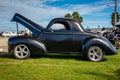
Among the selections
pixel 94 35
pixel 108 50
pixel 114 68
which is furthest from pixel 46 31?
pixel 114 68

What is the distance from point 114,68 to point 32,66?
106 inches

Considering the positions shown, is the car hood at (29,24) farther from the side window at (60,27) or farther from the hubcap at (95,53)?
the hubcap at (95,53)

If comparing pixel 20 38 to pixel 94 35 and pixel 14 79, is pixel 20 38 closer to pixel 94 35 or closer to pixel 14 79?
pixel 94 35

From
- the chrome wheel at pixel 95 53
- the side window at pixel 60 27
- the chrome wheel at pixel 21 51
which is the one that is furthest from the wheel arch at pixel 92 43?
the chrome wheel at pixel 21 51

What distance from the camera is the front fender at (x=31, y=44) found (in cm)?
1069

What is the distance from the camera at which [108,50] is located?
1054 centimetres

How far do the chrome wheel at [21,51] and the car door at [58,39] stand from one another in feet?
2.68

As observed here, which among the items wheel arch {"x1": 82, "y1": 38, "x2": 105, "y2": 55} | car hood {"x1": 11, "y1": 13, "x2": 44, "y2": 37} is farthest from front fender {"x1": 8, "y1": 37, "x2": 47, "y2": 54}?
wheel arch {"x1": 82, "y1": 38, "x2": 105, "y2": 55}

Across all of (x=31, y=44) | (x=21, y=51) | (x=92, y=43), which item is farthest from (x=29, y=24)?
(x=92, y=43)

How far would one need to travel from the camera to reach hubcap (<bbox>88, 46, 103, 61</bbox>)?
1057 cm

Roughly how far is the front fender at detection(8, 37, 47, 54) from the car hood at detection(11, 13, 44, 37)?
55cm

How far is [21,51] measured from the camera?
1077 cm

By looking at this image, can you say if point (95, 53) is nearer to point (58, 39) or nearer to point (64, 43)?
point (64, 43)

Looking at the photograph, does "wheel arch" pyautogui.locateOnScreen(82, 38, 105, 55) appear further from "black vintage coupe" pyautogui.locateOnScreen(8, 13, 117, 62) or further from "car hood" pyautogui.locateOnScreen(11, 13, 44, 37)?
"car hood" pyautogui.locateOnScreen(11, 13, 44, 37)
